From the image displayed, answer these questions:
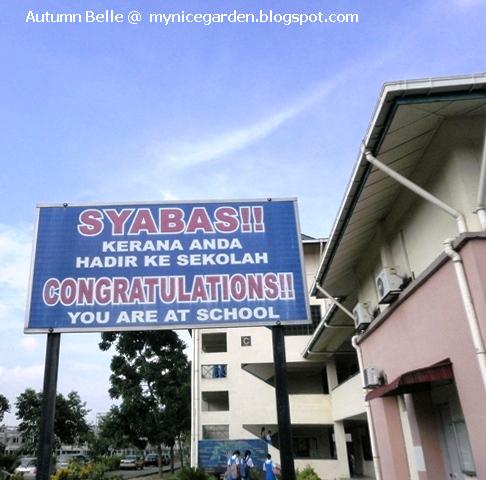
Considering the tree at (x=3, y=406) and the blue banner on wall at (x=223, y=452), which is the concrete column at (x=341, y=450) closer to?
the blue banner on wall at (x=223, y=452)

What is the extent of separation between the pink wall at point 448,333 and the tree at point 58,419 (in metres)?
36.7

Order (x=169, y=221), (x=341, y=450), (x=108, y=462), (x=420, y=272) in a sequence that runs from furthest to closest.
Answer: (x=108, y=462), (x=341, y=450), (x=420, y=272), (x=169, y=221)

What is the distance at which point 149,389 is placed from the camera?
29.2m

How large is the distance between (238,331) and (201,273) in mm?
21102

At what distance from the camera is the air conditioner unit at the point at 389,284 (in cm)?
880

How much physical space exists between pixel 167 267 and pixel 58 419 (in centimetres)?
4316

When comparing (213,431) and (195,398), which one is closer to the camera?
(213,431)

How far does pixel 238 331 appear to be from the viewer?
2725 centimetres

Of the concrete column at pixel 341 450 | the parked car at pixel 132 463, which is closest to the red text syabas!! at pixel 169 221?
the concrete column at pixel 341 450

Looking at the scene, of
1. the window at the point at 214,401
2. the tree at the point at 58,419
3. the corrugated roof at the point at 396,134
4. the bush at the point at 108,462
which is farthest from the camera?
the tree at the point at 58,419

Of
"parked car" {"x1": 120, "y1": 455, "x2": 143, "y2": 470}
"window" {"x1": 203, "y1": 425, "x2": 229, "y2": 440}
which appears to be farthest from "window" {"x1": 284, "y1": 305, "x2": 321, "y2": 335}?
"parked car" {"x1": 120, "y1": 455, "x2": 143, "y2": 470}

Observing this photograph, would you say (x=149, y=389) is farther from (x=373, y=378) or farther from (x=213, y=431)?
(x=373, y=378)

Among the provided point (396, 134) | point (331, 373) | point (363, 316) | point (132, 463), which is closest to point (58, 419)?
point (132, 463)

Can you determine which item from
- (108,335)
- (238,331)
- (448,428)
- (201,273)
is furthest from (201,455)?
(201,273)
